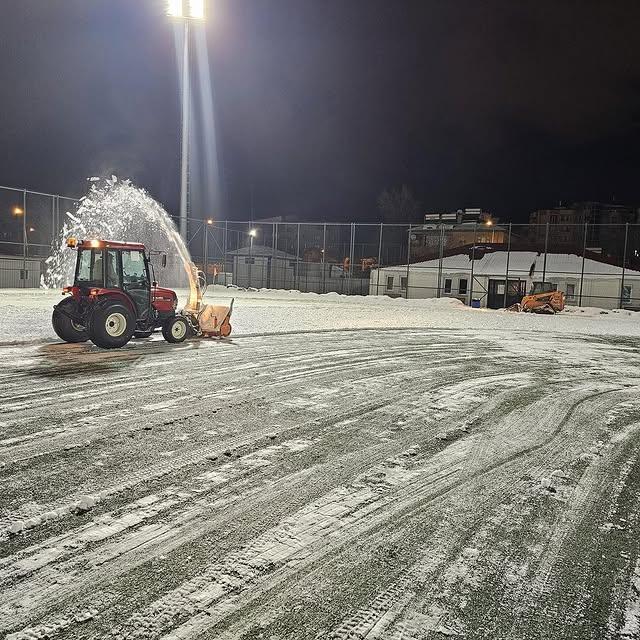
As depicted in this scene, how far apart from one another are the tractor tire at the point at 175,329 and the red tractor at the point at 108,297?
0.29 meters

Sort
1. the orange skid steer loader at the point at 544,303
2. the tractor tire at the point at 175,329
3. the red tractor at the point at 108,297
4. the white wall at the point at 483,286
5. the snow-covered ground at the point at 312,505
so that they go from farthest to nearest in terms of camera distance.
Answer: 1. the white wall at the point at 483,286
2. the orange skid steer loader at the point at 544,303
3. the tractor tire at the point at 175,329
4. the red tractor at the point at 108,297
5. the snow-covered ground at the point at 312,505

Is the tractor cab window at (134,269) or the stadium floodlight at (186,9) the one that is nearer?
the tractor cab window at (134,269)

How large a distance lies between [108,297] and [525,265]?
104 ft

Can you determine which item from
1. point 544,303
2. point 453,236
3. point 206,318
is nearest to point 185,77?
point 206,318

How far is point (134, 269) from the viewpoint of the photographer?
11586mm

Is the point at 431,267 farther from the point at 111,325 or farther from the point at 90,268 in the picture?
the point at 111,325

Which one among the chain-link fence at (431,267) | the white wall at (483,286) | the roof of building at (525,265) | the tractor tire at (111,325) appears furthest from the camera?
the roof of building at (525,265)

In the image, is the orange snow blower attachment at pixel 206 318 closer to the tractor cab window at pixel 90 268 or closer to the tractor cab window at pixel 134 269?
the tractor cab window at pixel 134 269

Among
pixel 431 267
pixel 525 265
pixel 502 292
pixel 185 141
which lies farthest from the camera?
pixel 431 267

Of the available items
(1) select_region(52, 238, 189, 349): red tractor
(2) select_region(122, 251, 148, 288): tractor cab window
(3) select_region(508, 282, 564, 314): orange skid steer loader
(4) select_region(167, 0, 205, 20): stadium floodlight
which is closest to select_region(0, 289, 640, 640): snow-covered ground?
(1) select_region(52, 238, 189, 349): red tractor

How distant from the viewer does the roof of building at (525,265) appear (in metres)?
35.1

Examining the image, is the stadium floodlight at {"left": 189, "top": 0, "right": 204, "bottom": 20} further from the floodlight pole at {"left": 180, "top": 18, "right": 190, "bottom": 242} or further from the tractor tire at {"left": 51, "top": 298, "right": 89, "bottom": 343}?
the tractor tire at {"left": 51, "top": 298, "right": 89, "bottom": 343}

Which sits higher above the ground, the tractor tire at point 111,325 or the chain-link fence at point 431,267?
the chain-link fence at point 431,267

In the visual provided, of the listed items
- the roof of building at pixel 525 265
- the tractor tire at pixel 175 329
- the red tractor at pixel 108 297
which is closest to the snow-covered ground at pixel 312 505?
the red tractor at pixel 108 297
